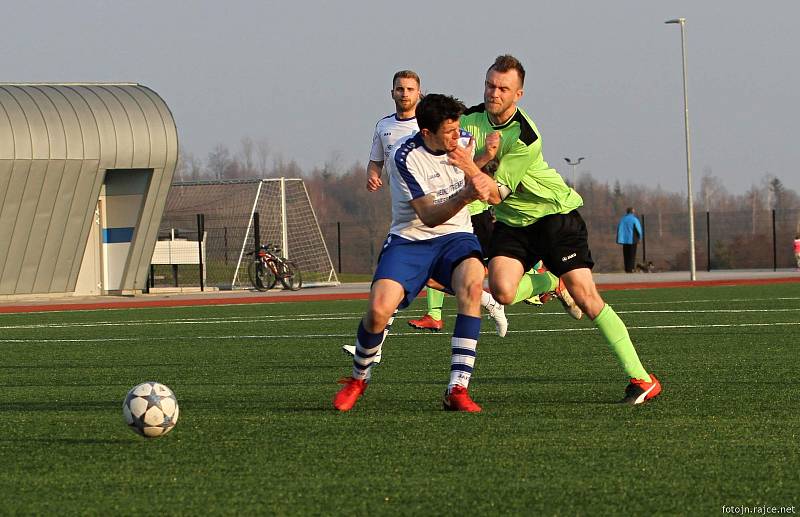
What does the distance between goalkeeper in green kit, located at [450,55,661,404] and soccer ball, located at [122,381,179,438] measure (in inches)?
87.2

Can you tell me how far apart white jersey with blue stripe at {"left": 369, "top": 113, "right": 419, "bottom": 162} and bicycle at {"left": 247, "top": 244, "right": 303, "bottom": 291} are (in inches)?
838

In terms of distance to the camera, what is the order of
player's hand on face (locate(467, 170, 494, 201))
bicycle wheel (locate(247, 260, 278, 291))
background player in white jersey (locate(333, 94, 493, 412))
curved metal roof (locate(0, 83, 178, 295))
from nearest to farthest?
player's hand on face (locate(467, 170, 494, 201)), background player in white jersey (locate(333, 94, 493, 412)), curved metal roof (locate(0, 83, 178, 295)), bicycle wheel (locate(247, 260, 278, 291))

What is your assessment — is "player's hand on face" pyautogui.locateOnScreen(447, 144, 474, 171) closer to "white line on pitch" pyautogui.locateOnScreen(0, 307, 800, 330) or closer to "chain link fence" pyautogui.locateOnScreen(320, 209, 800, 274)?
"white line on pitch" pyautogui.locateOnScreen(0, 307, 800, 330)

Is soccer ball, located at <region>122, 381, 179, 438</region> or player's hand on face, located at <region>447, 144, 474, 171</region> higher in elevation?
player's hand on face, located at <region>447, 144, 474, 171</region>

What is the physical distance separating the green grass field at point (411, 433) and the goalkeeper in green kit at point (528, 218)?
0.55 meters

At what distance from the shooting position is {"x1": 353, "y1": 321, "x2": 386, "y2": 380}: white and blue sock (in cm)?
830

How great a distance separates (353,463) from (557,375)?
427 centimetres

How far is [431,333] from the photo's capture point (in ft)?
49.4

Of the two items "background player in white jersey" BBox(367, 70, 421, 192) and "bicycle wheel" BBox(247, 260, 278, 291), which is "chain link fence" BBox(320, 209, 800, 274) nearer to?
"bicycle wheel" BBox(247, 260, 278, 291)

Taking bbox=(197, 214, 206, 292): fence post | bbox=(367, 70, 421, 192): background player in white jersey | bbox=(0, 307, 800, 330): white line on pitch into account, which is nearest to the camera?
bbox=(367, 70, 421, 192): background player in white jersey

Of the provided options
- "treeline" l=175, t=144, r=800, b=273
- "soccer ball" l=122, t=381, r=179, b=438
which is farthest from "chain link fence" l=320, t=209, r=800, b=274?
"soccer ball" l=122, t=381, r=179, b=438

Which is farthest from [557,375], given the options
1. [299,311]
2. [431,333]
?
[299,311]

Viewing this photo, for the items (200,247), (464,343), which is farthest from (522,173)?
(200,247)

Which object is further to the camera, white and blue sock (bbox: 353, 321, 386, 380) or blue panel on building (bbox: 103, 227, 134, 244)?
blue panel on building (bbox: 103, 227, 134, 244)
